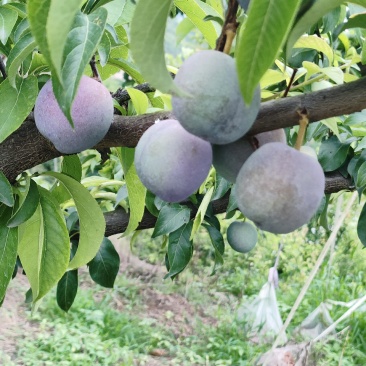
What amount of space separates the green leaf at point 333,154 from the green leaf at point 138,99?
22.9 inches

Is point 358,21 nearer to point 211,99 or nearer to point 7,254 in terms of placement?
point 211,99

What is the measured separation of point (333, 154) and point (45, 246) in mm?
792

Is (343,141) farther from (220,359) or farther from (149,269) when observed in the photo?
(149,269)

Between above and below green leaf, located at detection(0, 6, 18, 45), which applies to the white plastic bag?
below

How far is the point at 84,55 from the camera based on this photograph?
0.52 meters

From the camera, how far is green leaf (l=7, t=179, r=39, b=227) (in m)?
0.88

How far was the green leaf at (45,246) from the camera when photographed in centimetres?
95

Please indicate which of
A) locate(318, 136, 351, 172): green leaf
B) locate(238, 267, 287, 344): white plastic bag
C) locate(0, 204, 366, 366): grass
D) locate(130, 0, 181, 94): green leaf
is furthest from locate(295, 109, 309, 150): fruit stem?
locate(238, 267, 287, 344): white plastic bag

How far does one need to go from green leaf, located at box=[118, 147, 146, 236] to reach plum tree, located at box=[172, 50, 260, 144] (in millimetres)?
518

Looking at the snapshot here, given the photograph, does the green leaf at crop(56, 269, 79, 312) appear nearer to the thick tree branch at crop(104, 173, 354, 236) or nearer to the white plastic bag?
the thick tree branch at crop(104, 173, 354, 236)

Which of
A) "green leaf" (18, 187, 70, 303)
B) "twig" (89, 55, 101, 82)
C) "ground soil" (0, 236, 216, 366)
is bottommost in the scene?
"ground soil" (0, 236, 216, 366)

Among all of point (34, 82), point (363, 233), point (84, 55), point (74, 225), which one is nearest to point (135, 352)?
point (74, 225)

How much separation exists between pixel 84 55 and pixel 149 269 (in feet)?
13.9

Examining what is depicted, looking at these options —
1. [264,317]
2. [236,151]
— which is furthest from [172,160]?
[264,317]
